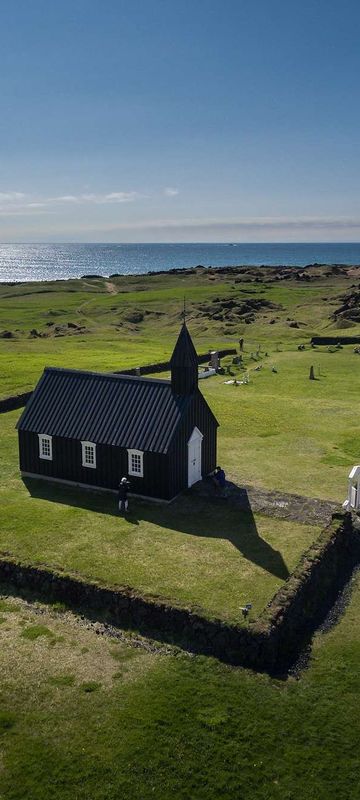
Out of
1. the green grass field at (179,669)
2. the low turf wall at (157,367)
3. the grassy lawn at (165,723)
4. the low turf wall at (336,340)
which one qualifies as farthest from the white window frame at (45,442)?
the low turf wall at (336,340)

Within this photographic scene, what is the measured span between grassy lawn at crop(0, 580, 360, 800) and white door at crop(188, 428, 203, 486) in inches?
465

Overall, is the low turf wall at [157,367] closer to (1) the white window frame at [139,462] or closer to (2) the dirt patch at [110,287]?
(1) the white window frame at [139,462]

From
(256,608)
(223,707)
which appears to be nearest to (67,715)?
(223,707)

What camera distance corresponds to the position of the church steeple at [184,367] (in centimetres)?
2877

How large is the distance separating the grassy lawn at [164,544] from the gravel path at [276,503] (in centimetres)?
64

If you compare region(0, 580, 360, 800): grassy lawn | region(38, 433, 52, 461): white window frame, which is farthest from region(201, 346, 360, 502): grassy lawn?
region(0, 580, 360, 800): grassy lawn

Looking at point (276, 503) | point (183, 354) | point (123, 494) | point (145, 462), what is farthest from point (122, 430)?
point (276, 503)

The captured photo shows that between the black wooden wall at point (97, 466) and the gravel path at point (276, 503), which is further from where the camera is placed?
the black wooden wall at point (97, 466)

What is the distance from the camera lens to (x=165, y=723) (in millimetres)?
15695

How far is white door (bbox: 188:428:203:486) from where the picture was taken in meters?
29.7

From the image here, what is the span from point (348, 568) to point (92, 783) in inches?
504

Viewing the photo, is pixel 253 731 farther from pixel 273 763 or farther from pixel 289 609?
pixel 289 609

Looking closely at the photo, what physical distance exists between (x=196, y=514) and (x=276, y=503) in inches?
146

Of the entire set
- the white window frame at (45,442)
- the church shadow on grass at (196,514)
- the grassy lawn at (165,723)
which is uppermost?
the white window frame at (45,442)
